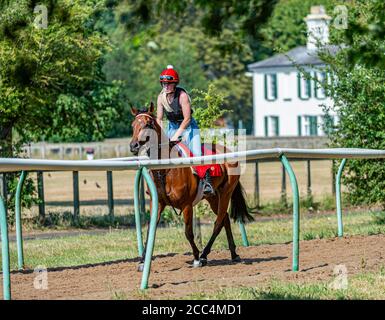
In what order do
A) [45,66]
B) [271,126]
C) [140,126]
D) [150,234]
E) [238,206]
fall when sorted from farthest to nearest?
[271,126] → [45,66] → [238,206] → [140,126] → [150,234]

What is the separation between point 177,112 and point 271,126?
7401 cm

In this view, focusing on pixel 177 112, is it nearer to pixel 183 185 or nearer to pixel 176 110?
pixel 176 110

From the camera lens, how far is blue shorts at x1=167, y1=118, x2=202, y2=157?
14.3 meters

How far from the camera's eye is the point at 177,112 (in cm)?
1437

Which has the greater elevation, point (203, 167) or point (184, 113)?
point (184, 113)

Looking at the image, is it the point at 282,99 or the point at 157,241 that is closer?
the point at 157,241

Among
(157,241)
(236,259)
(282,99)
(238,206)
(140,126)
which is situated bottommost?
(157,241)

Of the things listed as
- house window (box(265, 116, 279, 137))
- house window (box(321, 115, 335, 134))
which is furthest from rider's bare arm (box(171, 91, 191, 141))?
house window (box(265, 116, 279, 137))

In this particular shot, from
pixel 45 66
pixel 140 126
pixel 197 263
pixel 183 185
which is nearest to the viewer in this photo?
pixel 140 126

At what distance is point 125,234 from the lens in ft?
69.1

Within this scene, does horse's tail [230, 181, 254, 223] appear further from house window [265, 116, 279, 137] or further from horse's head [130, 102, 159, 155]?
house window [265, 116, 279, 137]

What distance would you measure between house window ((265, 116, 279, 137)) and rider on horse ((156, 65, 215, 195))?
73.7 metres

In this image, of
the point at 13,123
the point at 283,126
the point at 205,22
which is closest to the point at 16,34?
the point at 13,123

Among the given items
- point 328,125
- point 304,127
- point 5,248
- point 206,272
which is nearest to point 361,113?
point 328,125
